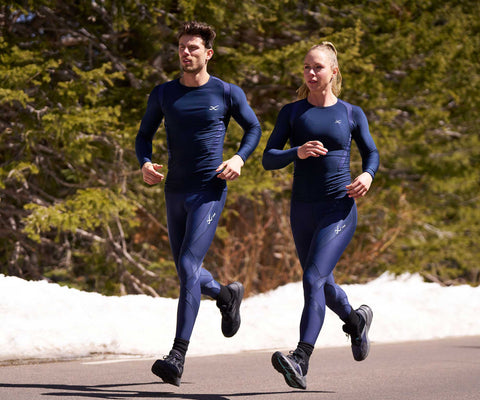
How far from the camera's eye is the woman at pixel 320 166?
5727 millimetres

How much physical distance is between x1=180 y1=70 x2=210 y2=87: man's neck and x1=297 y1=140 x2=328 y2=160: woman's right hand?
91 cm

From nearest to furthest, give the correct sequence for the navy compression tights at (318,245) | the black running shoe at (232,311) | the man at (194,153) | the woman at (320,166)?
the navy compression tights at (318,245) < the woman at (320,166) < the man at (194,153) < the black running shoe at (232,311)

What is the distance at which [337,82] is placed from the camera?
239 inches

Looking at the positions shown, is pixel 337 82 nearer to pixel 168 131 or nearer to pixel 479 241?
pixel 168 131

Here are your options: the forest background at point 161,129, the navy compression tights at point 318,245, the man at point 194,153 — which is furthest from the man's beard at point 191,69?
the forest background at point 161,129

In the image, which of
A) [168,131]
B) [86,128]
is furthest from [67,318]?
[86,128]

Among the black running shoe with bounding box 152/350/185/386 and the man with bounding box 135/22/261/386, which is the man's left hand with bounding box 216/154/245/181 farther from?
the black running shoe with bounding box 152/350/185/386

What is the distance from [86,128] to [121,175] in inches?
80.3

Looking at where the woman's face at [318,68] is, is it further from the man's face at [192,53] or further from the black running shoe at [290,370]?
the black running shoe at [290,370]

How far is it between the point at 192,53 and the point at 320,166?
1.14 meters

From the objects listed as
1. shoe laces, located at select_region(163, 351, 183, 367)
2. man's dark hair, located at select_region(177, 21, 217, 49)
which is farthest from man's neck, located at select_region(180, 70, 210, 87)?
shoe laces, located at select_region(163, 351, 183, 367)

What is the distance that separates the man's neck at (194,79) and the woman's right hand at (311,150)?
0.91 m

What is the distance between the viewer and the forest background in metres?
14.2

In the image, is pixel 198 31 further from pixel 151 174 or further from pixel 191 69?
pixel 151 174
